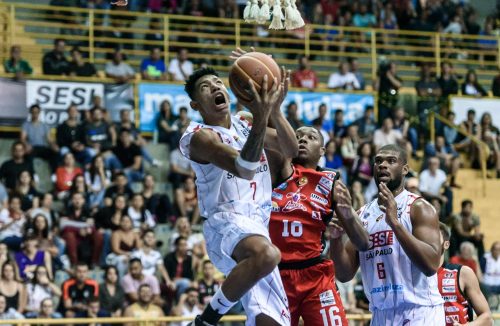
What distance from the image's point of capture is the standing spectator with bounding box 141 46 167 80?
23172mm

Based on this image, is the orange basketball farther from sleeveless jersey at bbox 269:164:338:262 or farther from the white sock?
sleeveless jersey at bbox 269:164:338:262

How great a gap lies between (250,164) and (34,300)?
828 cm

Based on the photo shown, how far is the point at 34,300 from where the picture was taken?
16.3 m

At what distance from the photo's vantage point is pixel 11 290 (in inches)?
635

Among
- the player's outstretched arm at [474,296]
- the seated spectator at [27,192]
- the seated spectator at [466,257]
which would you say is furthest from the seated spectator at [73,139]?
the player's outstretched arm at [474,296]

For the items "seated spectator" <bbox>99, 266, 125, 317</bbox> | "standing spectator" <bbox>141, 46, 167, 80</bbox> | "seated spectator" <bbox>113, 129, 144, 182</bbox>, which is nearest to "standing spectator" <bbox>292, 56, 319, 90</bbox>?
"standing spectator" <bbox>141, 46, 167, 80</bbox>

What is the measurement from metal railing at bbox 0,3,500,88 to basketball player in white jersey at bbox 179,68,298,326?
1361cm

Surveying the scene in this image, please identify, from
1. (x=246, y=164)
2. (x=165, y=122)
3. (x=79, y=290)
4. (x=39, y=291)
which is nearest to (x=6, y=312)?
(x=39, y=291)

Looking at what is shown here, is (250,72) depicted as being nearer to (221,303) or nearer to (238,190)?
(238,190)

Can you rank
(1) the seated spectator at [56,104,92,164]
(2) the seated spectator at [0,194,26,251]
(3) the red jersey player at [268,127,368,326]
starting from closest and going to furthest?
(3) the red jersey player at [268,127,368,326] → (2) the seated spectator at [0,194,26,251] → (1) the seated spectator at [56,104,92,164]

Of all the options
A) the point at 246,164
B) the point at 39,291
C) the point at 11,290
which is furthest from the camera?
the point at 39,291

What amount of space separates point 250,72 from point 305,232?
6.84ft

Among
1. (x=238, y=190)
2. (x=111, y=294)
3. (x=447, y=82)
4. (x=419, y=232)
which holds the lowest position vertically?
(x=111, y=294)

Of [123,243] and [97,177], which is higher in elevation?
[97,177]
